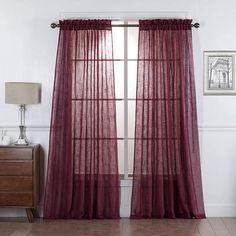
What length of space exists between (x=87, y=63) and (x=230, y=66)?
1.66 metres

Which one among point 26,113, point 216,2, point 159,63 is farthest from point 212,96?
point 26,113

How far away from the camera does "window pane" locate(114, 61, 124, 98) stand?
567 centimetres

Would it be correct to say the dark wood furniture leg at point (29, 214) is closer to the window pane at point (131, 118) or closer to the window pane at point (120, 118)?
the window pane at point (120, 118)

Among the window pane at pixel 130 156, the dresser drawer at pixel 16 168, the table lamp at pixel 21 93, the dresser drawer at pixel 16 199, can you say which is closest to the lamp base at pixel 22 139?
the dresser drawer at pixel 16 168

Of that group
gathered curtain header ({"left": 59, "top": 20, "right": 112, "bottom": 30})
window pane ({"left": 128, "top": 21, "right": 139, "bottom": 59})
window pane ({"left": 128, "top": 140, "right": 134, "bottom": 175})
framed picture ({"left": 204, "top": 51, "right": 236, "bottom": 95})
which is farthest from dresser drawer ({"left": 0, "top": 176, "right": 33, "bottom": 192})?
framed picture ({"left": 204, "top": 51, "right": 236, "bottom": 95})

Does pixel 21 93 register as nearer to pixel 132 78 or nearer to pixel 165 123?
pixel 132 78

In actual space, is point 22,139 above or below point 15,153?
above

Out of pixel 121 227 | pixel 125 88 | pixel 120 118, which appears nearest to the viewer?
pixel 121 227

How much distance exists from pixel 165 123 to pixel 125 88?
2.13 feet

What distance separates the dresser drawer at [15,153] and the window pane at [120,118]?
44.2 inches

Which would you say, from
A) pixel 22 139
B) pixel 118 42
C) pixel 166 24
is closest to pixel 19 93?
pixel 22 139

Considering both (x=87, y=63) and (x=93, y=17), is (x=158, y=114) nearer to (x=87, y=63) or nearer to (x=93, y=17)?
(x=87, y=63)

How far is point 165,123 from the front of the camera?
545cm

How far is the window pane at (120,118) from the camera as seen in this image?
5.72 metres
